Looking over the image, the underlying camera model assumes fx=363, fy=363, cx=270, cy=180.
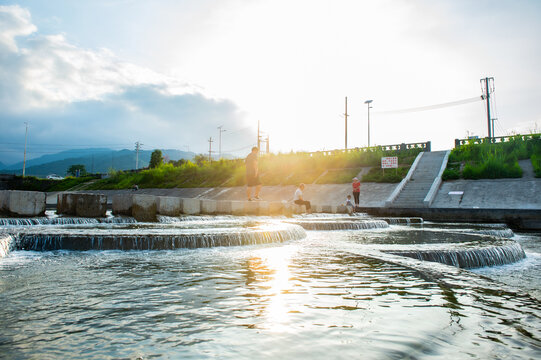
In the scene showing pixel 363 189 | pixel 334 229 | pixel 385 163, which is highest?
pixel 385 163

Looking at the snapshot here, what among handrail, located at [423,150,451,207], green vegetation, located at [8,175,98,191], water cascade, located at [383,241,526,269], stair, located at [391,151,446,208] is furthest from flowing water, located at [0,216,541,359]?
green vegetation, located at [8,175,98,191]

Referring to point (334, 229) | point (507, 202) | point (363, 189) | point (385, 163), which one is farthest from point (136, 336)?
point (385, 163)

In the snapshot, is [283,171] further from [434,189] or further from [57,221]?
[57,221]

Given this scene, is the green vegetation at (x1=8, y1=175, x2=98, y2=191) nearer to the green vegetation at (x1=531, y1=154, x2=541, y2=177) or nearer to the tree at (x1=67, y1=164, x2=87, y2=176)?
the tree at (x1=67, y1=164, x2=87, y2=176)

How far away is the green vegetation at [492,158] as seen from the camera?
21219 mm

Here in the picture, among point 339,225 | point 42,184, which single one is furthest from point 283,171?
point 42,184

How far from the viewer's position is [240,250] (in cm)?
559

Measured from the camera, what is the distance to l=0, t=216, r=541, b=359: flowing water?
69.5 inches

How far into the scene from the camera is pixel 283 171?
31.9 meters

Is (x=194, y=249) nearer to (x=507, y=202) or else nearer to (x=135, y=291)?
(x=135, y=291)

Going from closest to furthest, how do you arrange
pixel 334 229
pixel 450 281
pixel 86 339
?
1. pixel 86 339
2. pixel 450 281
3. pixel 334 229

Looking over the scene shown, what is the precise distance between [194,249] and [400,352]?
4302 mm

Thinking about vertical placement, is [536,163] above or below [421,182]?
above

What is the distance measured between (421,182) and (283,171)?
40.1ft
